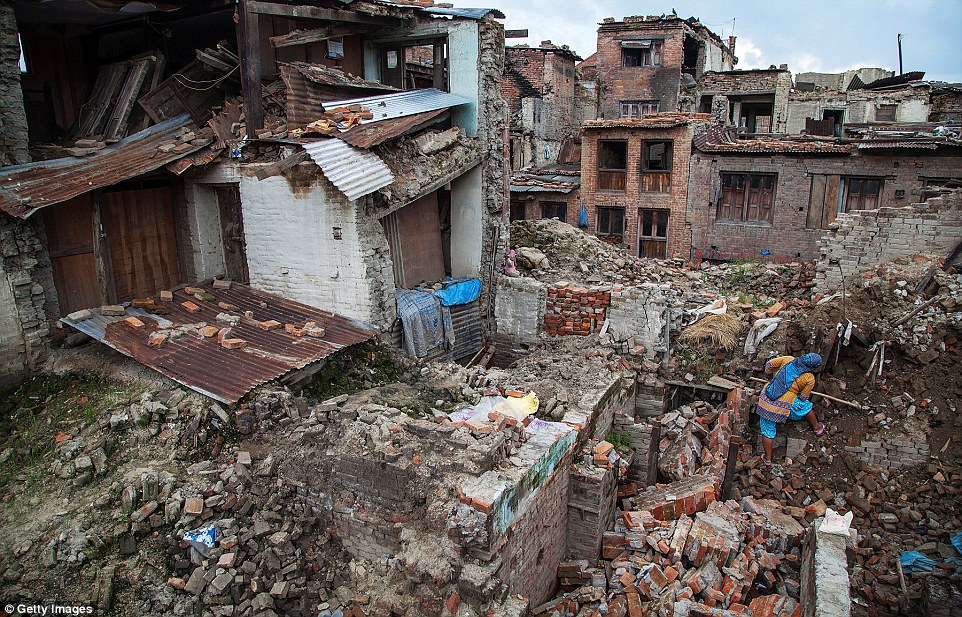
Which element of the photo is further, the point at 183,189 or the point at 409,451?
the point at 183,189

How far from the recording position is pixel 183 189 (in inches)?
406

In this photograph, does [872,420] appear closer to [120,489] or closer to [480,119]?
[480,119]

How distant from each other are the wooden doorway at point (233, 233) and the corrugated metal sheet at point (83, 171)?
93cm

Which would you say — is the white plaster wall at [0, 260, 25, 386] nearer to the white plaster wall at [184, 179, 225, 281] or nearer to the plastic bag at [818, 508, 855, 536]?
the white plaster wall at [184, 179, 225, 281]

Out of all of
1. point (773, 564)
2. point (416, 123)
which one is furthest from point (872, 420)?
point (416, 123)

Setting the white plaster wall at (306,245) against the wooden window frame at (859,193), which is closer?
the white plaster wall at (306,245)

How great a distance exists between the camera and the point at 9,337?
8.07 m

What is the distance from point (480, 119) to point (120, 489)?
8225 mm

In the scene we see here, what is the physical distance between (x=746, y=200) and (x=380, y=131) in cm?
1328

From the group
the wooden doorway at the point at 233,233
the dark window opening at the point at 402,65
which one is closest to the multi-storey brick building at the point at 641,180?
the dark window opening at the point at 402,65

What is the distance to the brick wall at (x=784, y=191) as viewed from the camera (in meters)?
16.0

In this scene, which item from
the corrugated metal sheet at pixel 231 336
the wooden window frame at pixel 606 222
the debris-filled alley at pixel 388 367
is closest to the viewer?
the debris-filled alley at pixel 388 367

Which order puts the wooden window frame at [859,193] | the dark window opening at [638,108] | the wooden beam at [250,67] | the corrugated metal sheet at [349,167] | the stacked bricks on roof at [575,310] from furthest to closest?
1. the dark window opening at [638,108]
2. the wooden window frame at [859,193]
3. the stacked bricks on roof at [575,310]
4. the wooden beam at [250,67]
5. the corrugated metal sheet at [349,167]

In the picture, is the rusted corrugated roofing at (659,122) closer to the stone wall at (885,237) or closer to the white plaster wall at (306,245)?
the stone wall at (885,237)
